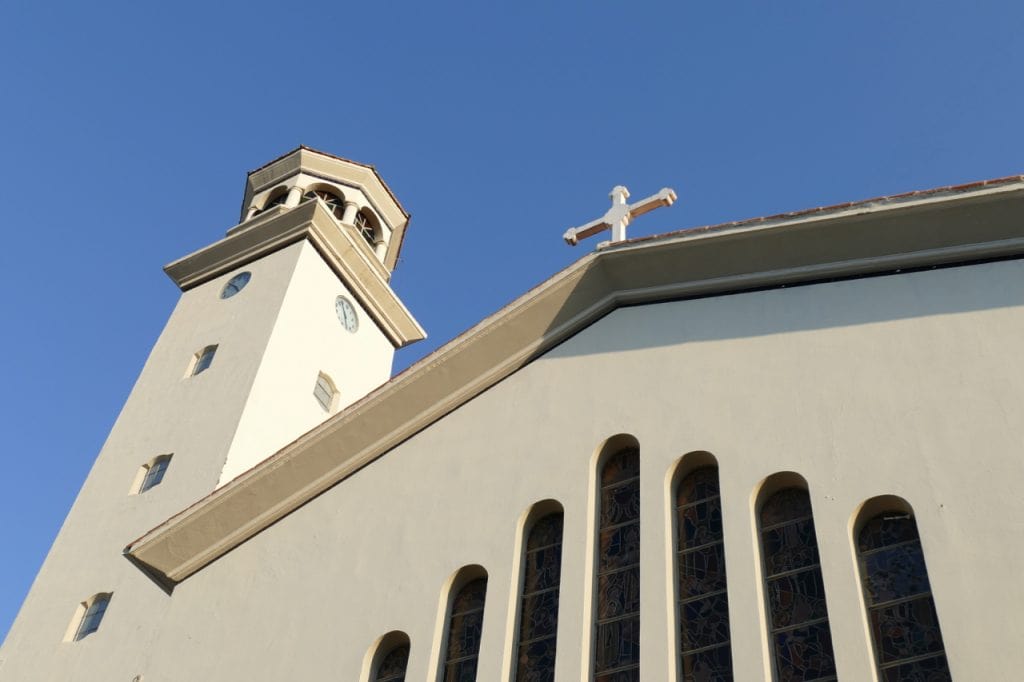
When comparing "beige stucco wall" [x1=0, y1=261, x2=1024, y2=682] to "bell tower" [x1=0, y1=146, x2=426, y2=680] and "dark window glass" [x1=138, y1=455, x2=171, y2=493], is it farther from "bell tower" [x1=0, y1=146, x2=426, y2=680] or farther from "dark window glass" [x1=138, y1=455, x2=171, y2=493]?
"dark window glass" [x1=138, y1=455, x2=171, y2=493]

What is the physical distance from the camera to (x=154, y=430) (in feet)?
54.4

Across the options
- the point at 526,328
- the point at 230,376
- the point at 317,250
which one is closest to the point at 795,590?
the point at 526,328

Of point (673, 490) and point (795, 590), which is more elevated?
point (673, 490)

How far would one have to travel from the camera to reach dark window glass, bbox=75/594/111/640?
543 inches

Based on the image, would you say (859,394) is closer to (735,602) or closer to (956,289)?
(956,289)

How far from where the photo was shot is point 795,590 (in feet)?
24.7

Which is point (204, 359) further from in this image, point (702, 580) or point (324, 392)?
point (702, 580)

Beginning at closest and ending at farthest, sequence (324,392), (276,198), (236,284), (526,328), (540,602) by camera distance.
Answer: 1. (540,602)
2. (526,328)
3. (324,392)
4. (236,284)
5. (276,198)

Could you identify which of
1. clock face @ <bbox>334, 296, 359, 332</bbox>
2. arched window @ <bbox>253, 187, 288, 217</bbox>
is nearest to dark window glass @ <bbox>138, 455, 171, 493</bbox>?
clock face @ <bbox>334, 296, 359, 332</bbox>

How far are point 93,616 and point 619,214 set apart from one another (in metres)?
7.78

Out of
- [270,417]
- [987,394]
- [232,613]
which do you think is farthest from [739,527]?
[270,417]

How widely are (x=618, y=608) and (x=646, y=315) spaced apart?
2.97m

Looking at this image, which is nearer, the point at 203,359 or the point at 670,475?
the point at 670,475

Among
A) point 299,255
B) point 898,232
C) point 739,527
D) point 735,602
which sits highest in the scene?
point 299,255
